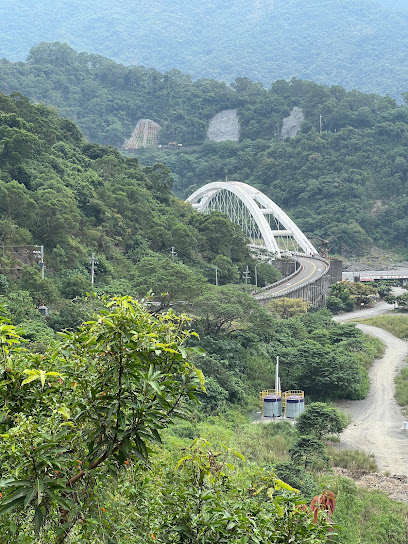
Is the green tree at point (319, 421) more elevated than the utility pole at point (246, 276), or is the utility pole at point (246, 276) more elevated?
the utility pole at point (246, 276)

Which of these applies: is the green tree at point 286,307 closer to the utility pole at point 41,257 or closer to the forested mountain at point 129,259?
the forested mountain at point 129,259

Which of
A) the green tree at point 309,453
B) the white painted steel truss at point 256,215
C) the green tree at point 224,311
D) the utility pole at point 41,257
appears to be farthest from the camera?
the white painted steel truss at point 256,215

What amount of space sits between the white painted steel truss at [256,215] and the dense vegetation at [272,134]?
1014cm

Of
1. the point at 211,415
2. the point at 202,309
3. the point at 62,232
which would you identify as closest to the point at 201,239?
the point at 62,232

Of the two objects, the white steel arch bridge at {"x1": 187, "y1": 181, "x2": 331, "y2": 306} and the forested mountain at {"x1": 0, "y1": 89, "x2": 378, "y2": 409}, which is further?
the white steel arch bridge at {"x1": 187, "y1": 181, "x2": 331, "y2": 306}

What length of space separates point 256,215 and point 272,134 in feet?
164

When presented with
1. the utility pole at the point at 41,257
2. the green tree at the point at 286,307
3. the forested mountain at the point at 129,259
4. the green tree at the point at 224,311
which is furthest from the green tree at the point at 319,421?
the green tree at the point at 286,307

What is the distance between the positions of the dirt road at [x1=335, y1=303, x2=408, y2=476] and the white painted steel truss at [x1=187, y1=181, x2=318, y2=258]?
93.9 feet

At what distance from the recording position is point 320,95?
356 ft

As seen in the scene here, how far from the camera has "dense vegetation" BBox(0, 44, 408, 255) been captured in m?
88.0

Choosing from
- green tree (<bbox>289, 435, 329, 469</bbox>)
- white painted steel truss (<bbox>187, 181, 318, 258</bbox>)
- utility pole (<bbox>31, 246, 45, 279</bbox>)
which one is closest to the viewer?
green tree (<bbox>289, 435, 329, 469</bbox>)

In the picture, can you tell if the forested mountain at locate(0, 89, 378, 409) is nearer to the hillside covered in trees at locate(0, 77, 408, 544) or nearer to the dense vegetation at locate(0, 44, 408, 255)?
the hillside covered in trees at locate(0, 77, 408, 544)

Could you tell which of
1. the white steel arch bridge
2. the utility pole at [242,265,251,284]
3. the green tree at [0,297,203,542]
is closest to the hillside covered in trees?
the green tree at [0,297,203,542]

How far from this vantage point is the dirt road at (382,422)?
22.6 metres
